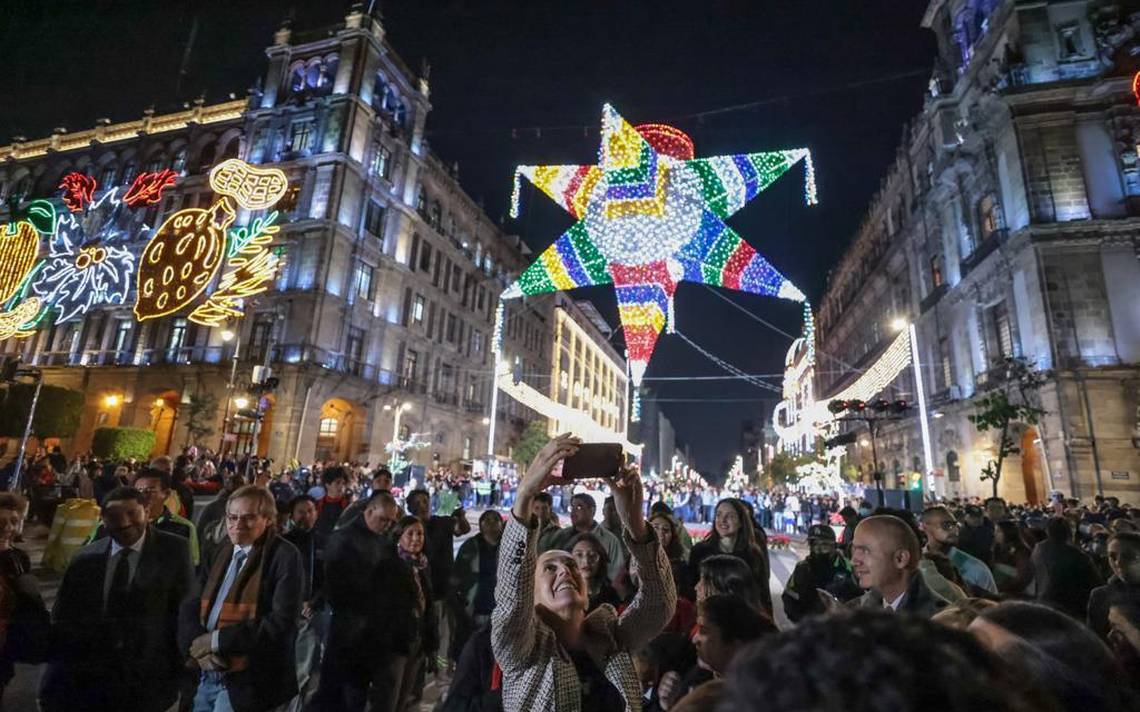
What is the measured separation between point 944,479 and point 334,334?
102ft

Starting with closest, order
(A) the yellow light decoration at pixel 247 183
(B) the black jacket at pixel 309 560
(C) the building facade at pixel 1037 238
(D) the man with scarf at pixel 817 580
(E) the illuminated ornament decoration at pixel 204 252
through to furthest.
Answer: (D) the man with scarf at pixel 817 580 < (B) the black jacket at pixel 309 560 < (E) the illuminated ornament decoration at pixel 204 252 < (C) the building facade at pixel 1037 238 < (A) the yellow light decoration at pixel 247 183

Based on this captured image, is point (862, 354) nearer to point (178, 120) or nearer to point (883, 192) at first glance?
point (883, 192)

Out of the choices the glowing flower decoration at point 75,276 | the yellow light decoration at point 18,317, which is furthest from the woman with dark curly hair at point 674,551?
the yellow light decoration at point 18,317

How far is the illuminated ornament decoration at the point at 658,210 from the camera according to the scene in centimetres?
971

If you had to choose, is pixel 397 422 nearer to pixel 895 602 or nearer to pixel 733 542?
pixel 733 542

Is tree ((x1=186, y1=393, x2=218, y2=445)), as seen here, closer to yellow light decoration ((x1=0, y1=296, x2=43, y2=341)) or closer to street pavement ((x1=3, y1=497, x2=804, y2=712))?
yellow light decoration ((x1=0, y1=296, x2=43, y2=341))

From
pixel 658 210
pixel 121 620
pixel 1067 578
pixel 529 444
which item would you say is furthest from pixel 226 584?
pixel 529 444

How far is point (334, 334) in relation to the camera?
27672 mm

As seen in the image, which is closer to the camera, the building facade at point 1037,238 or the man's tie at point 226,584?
the man's tie at point 226,584

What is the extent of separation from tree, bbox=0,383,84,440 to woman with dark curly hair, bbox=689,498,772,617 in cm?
2918

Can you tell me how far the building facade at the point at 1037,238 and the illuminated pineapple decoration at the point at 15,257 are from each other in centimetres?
3672

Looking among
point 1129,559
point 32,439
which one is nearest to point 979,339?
point 1129,559

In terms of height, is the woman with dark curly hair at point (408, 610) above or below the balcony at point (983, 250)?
below

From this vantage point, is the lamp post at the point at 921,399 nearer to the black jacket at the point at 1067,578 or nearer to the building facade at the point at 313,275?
the black jacket at the point at 1067,578
